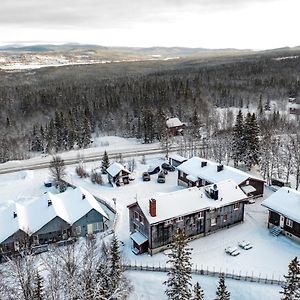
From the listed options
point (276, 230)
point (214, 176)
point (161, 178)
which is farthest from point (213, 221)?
point (161, 178)

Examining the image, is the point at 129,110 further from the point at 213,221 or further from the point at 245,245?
the point at 245,245

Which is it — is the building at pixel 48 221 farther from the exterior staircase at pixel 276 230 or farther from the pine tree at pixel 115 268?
the exterior staircase at pixel 276 230

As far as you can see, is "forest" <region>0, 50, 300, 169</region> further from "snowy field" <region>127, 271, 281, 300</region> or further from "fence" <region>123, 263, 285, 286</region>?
"snowy field" <region>127, 271, 281, 300</region>

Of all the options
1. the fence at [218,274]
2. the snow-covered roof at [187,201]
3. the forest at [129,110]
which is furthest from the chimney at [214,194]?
the forest at [129,110]

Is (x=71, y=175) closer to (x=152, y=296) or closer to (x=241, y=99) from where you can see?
(x=152, y=296)

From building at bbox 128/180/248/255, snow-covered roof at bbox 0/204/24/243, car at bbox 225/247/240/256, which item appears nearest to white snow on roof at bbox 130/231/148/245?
building at bbox 128/180/248/255

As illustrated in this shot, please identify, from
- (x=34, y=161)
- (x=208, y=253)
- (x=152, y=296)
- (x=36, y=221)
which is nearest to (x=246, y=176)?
(x=208, y=253)
